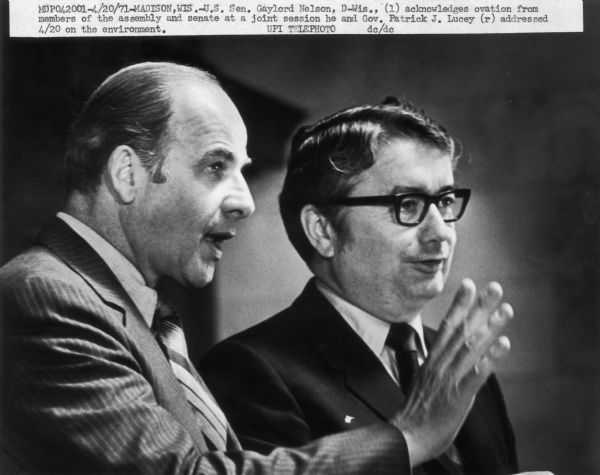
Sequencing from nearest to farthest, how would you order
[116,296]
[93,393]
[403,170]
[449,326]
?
[93,393], [116,296], [449,326], [403,170]

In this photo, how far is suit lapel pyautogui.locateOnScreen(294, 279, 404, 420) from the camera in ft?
4.67

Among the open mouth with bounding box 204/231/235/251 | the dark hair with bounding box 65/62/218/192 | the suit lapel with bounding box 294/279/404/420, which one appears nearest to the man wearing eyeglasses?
the suit lapel with bounding box 294/279/404/420

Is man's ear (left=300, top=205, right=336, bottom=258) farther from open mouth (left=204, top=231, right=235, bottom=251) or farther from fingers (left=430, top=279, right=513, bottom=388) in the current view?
fingers (left=430, top=279, right=513, bottom=388)

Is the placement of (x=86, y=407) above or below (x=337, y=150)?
below

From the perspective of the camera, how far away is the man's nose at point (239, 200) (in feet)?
4.80

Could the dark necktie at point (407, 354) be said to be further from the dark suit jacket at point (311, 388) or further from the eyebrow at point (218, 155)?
the eyebrow at point (218, 155)

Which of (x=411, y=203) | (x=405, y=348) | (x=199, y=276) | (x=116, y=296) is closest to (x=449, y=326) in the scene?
(x=405, y=348)

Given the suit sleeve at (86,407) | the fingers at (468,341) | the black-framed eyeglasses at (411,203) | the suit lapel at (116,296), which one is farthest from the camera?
the black-framed eyeglasses at (411,203)

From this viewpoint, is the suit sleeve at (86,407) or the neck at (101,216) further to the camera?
the neck at (101,216)

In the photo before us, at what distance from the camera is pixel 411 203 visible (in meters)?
1.47

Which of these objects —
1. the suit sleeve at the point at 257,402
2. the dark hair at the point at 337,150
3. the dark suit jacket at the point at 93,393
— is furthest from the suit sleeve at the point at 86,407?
the dark hair at the point at 337,150

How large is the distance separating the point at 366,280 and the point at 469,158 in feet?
1.23

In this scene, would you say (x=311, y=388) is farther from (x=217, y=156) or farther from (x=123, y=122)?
(x=123, y=122)

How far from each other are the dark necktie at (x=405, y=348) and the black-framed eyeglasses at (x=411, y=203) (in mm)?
235
